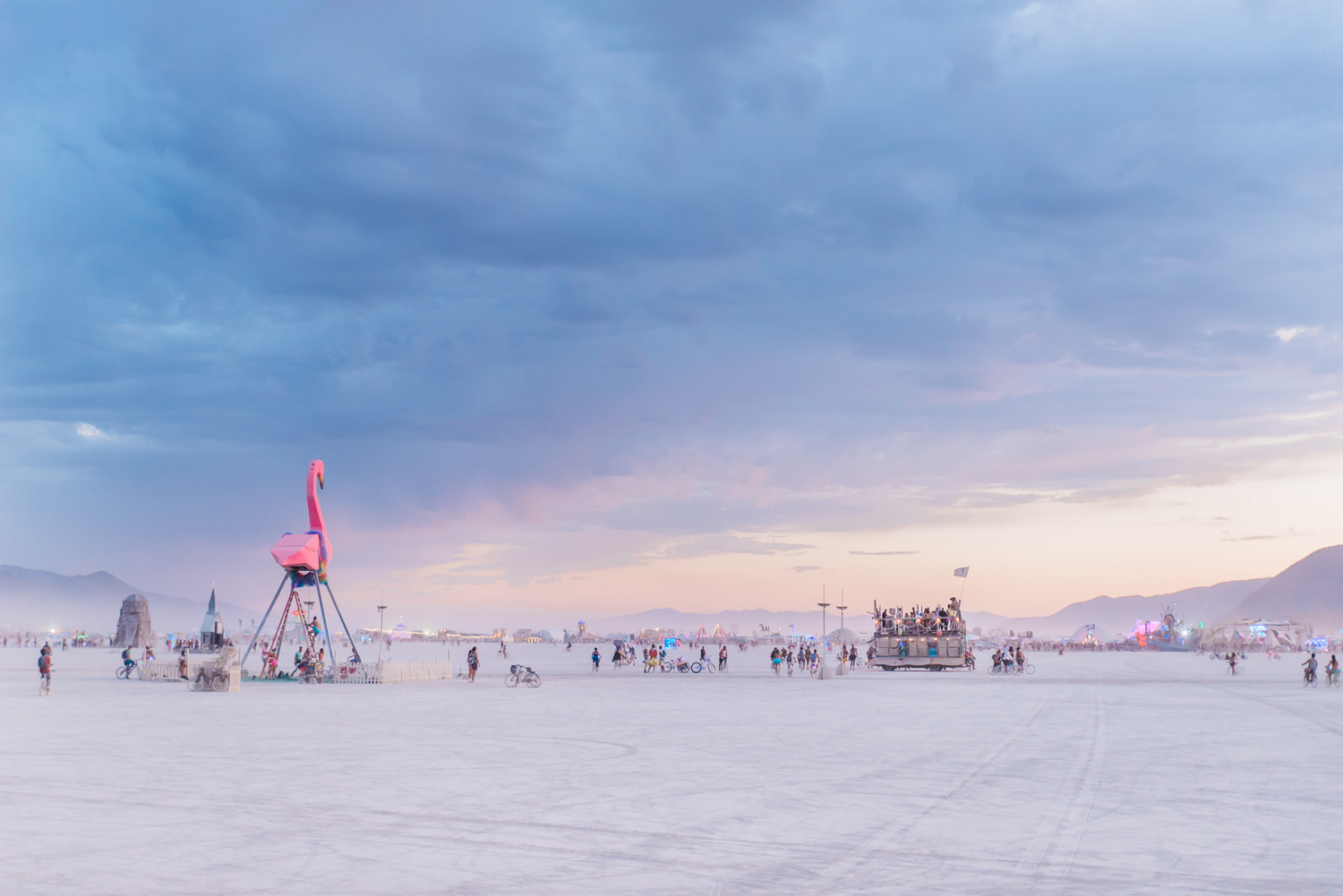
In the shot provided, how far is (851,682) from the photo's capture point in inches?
1889

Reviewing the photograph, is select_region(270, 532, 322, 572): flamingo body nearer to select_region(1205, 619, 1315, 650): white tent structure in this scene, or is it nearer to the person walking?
the person walking

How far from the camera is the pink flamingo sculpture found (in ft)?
146

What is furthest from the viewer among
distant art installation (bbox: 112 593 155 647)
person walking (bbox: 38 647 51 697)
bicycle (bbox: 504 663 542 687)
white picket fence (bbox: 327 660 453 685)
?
distant art installation (bbox: 112 593 155 647)

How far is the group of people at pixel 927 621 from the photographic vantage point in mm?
64375

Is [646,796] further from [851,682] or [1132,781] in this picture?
[851,682]

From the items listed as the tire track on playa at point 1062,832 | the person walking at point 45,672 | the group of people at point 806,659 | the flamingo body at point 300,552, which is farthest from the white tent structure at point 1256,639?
the person walking at point 45,672

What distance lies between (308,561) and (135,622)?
109856 mm

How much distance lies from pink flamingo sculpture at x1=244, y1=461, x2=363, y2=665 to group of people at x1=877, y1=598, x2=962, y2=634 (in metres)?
34.8

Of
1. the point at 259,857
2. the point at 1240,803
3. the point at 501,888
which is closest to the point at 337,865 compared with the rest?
the point at 259,857

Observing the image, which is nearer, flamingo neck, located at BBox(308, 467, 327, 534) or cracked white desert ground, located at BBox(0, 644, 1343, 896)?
cracked white desert ground, located at BBox(0, 644, 1343, 896)

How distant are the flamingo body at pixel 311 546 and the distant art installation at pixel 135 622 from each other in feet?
348

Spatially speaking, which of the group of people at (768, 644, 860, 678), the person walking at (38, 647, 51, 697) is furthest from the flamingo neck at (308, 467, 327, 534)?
the group of people at (768, 644, 860, 678)

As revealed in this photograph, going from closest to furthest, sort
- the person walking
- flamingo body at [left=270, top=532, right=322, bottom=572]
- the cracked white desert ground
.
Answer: the cracked white desert ground
the person walking
flamingo body at [left=270, top=532, right=322, bottom=572]

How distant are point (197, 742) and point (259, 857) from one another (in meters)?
11.5
